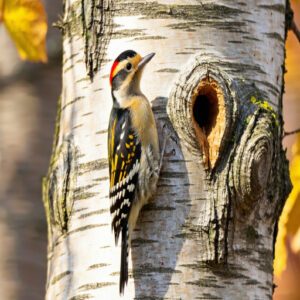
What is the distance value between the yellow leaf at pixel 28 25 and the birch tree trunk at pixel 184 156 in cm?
30

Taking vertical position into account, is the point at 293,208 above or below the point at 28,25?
below

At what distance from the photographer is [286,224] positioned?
544 centimetres

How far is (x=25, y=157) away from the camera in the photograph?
6.54 meters

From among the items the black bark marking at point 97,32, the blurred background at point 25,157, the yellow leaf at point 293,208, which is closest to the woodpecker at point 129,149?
the black bark marking at point 97,32

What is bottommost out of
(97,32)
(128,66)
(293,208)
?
(293,208)

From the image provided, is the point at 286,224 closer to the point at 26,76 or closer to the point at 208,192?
the point at 208,192

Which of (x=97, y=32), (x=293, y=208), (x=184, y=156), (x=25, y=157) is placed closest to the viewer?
(x=184, y=156)

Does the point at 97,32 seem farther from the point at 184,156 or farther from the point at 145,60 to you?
the point at 184,156

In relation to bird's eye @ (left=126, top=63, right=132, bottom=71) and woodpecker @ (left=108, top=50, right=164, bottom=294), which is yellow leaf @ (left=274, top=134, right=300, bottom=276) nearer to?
woodpecker @ (left=108, top=50, right=164, bottom=294)

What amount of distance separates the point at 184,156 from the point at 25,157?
7.47 feet

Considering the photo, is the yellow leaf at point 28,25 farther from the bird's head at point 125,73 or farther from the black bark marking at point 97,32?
the bird's head at point 125,73

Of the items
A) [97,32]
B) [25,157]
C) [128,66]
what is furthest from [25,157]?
[128,66]

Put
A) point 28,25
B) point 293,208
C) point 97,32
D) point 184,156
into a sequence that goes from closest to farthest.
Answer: point 184,156
point 97,32
point 28,25
point 293,208

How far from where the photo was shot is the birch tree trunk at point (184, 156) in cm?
433
